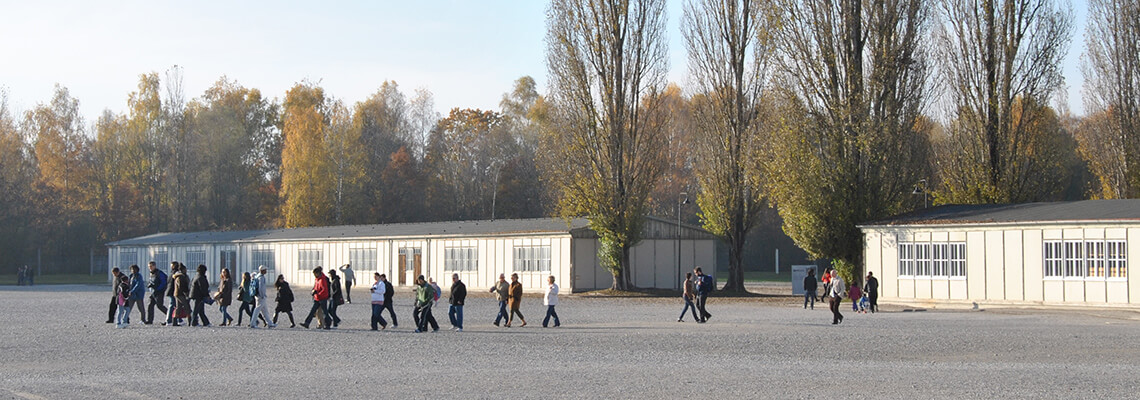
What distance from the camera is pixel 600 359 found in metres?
17.3

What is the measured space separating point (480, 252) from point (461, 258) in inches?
48.4

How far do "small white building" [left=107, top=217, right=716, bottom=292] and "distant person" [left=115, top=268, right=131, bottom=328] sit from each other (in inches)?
826

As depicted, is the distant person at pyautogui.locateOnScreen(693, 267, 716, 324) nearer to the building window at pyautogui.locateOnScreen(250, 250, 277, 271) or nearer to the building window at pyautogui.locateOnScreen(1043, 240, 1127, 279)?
the building window at pyautogui.locateOnScreen(1043, 240, 1127, 279)

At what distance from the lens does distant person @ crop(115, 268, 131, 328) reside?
24.7 meters

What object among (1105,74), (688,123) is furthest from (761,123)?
(688,123)

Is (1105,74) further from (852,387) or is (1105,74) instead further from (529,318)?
(852,387)

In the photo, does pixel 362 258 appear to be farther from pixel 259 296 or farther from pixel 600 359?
pixel 600 359

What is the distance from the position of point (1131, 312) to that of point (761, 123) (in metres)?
17.2

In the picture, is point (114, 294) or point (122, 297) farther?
point (114, 294)

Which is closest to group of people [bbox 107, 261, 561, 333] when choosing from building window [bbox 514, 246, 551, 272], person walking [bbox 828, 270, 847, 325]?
person walking [bbox 828, 270, 847, 325]

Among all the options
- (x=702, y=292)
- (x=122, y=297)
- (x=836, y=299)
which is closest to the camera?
(x=122, y=297)

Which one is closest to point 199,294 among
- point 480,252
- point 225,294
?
point 225,294

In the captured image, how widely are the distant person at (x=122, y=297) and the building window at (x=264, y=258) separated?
34.1 m

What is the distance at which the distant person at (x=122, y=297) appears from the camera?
80.9 ft
